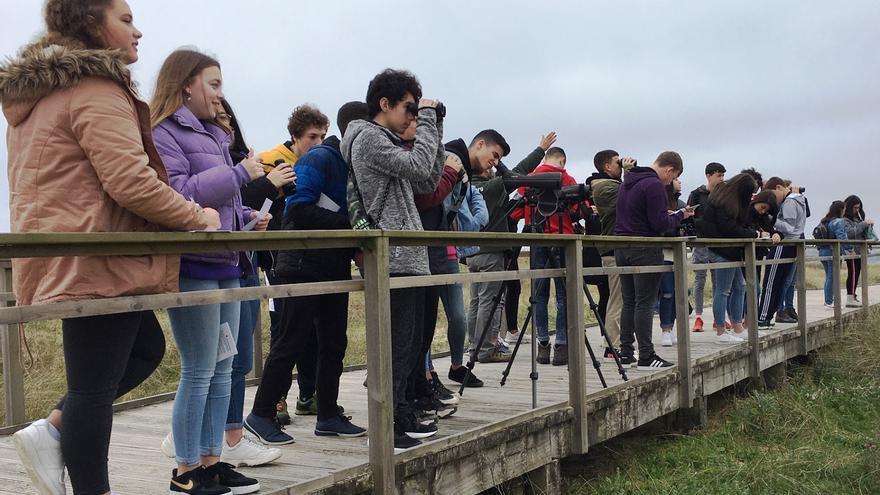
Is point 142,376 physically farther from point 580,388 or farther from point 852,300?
point 852,300

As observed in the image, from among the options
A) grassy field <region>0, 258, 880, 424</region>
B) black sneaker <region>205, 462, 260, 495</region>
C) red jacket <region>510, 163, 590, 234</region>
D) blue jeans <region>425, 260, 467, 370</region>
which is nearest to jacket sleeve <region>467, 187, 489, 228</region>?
blue jeans <region>425, 260, 467, 370</region>

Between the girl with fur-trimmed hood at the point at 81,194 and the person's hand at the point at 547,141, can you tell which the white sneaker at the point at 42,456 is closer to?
the girl with fur-trimmed hood at the point at 81,194

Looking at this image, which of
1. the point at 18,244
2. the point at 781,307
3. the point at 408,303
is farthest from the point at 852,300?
the point at 18,244

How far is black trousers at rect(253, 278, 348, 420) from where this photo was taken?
3.74 meters

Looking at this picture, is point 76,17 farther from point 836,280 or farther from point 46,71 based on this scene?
point 836,280

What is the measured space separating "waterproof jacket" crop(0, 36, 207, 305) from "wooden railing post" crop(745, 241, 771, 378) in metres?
5.77

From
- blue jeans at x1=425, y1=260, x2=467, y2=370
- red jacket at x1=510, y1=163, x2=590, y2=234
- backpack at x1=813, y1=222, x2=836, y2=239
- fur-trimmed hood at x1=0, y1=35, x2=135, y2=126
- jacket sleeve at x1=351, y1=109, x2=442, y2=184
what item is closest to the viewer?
fur-trimmed hood at x1=0, y1=35, x2=135, y2=126

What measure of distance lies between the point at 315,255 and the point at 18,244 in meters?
1.75

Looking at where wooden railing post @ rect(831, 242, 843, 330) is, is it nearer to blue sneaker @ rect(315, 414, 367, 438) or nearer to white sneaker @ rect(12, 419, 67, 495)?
blue sneaker @ rect(315, 414, 367, 438)

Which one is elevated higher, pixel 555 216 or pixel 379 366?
pixel 555 216

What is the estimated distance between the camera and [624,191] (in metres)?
6.19

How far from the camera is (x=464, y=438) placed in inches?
146

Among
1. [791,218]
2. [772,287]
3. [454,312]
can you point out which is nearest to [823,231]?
[791,218]

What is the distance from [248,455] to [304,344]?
0.61 meters
